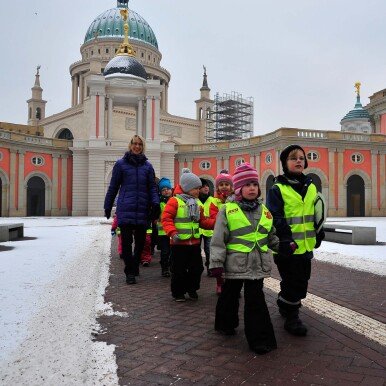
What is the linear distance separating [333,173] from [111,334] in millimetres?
32142

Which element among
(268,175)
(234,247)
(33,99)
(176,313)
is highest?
(33,99)

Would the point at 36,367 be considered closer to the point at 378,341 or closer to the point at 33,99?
the point at 378,341

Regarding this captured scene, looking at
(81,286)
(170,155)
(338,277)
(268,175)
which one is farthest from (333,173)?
(81,286)

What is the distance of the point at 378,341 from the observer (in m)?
3.65

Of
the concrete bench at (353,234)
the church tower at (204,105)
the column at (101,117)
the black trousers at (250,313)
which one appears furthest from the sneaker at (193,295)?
the church tower at (204,105)

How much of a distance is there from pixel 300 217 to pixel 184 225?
70.8 inches

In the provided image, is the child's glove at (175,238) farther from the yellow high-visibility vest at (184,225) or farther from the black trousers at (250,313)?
the black trousers at (250,313)

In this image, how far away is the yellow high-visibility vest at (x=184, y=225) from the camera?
5.39m

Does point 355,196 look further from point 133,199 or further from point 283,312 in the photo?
point 283,312

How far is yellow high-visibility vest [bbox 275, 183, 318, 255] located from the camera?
4047 millimetres

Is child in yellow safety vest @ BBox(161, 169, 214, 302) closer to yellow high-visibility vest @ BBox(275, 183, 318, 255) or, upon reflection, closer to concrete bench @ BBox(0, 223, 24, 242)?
yellow high-visibility vest @ BBox(275, 183, 318, 255)

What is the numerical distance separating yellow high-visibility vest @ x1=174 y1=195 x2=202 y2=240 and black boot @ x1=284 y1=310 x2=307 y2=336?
1.78 m

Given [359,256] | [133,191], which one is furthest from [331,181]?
[133,191]

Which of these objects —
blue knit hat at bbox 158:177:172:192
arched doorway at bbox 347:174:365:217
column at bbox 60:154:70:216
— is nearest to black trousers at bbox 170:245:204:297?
blue knit hat at bbox 158:177:172:192
